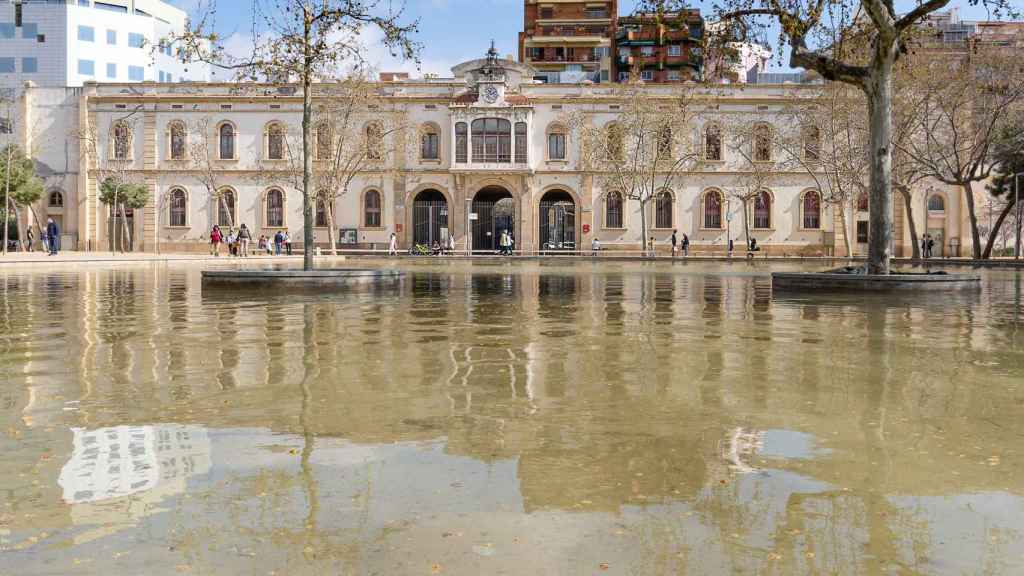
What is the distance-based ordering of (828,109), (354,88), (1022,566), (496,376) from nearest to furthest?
(1022,566) < (496,376) < (828,109) < (354,88)

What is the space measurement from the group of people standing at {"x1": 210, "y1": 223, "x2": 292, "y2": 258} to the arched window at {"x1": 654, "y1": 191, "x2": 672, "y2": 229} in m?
19.2

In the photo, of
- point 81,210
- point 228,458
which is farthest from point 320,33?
point 81,210

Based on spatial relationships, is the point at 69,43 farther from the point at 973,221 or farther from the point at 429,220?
the point at 973,221

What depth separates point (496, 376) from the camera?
6840mm

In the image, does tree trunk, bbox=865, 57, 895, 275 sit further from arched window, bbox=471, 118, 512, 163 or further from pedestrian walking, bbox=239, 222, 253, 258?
arched window, bbox=471, 118, 512, 163

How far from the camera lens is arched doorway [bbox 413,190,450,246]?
5275 cm

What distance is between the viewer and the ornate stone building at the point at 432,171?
51.5 m

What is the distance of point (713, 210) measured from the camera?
52.6 metres

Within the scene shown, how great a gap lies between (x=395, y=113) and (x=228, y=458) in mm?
48364

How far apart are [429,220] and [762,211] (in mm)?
17780

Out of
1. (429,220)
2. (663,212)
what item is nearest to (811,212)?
(663,212)

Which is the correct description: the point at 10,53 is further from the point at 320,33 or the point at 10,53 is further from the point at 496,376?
the point at 496,376

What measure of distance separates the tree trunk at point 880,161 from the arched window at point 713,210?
34.7 metres

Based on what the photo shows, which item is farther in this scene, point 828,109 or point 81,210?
point 81,210
